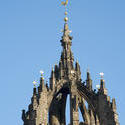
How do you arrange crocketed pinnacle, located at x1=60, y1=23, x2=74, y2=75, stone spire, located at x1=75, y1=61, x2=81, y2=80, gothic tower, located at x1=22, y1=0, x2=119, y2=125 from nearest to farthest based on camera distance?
1. gothic tower, located at x1=22, y1=0, x2=119, y2=125
2. stone spire, located at x1=75, y1=61, x2=81, y2=80
3. crocketed pinnacle, located at x1=60, y1=23, x2=74, y2=75

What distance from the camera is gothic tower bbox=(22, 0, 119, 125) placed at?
113 m

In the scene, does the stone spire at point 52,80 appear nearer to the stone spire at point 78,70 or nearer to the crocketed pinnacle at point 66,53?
the crocketed pinnacle at point 66,53

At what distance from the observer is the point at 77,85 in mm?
116438

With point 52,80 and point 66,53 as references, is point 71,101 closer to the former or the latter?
point 52,80

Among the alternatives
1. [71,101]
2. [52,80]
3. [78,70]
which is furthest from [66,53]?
[71,101]

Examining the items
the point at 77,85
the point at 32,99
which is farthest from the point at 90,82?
the point at 32,99

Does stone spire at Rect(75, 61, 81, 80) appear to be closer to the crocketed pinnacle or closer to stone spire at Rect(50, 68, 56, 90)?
the crocketed pinnacle

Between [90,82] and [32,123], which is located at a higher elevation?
[90,82]

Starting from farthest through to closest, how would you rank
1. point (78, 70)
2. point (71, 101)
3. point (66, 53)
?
point (66, 53), point (78, 70), point (71, 101)

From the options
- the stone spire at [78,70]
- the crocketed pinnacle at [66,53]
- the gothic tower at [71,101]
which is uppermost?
the crocketed pinnacle at [66,53]

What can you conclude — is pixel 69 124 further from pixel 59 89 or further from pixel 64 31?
pixel 64 31

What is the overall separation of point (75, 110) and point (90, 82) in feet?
23.8

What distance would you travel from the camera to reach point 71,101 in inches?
4486

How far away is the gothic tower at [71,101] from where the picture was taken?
4432 inches
